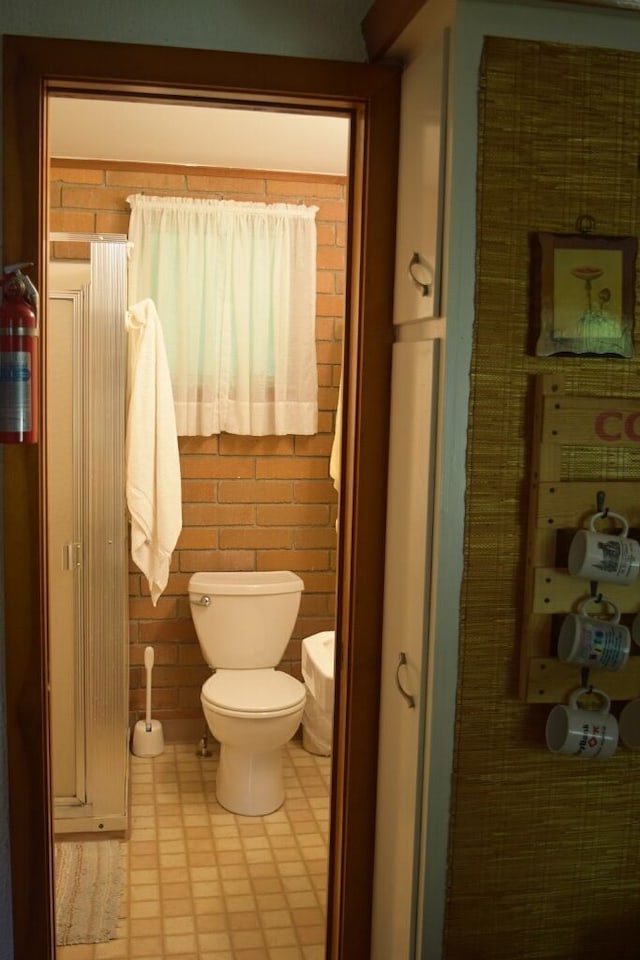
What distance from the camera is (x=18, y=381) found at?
6.32 ft

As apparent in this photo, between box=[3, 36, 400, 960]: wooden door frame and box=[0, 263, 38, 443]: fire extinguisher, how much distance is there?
0.30 ft

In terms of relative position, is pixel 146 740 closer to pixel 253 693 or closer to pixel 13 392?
pixel 253 693

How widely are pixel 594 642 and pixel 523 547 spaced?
0.21 metres

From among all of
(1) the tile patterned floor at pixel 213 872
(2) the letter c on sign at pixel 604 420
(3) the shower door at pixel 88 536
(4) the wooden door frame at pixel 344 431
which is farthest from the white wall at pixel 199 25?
(3) the shower door at pixel 88 536

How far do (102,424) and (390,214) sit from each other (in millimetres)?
1402

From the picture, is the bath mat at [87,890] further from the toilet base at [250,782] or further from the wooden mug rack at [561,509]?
the wooden mug rack at [561,509]

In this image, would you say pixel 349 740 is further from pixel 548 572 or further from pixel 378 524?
pixel 548 572

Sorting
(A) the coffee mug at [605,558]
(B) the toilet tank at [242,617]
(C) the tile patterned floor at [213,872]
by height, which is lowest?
(C) the tile patterned floor at [213,872]

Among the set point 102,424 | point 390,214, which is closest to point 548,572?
point 390,214

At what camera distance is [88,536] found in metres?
3.21

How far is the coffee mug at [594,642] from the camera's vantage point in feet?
5.81

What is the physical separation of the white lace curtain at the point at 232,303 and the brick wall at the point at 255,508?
82 mm

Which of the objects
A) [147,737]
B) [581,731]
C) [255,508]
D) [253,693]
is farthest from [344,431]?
[147,737]

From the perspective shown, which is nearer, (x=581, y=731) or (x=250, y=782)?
(x=581, y=731)
